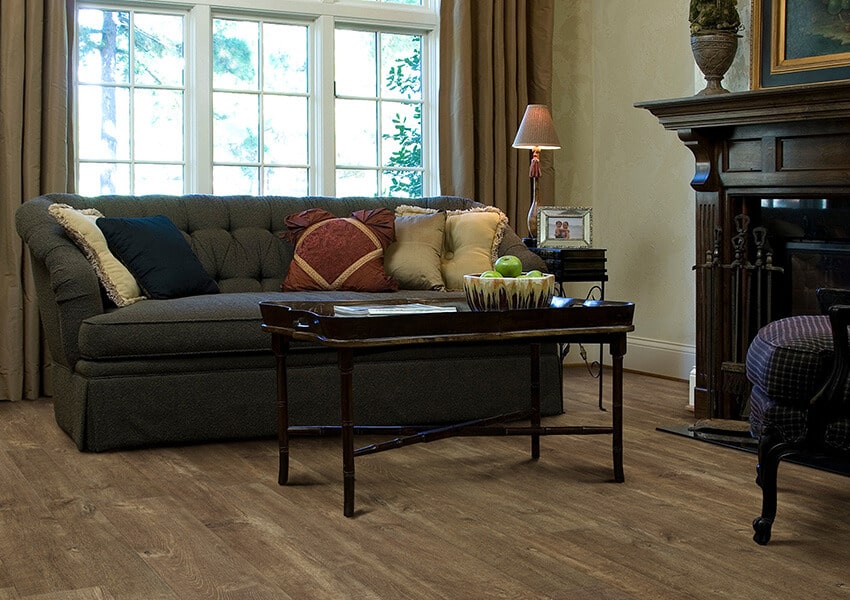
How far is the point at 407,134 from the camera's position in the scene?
19.5ft

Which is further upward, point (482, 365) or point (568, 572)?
point (482, 365)

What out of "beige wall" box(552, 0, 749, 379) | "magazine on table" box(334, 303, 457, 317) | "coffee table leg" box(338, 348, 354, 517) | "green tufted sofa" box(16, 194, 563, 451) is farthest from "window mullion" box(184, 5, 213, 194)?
"coffee table leg" box(338, 348, 354, 517)

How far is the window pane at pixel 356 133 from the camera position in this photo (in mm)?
5797

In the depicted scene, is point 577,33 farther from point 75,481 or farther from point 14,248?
point 75,481

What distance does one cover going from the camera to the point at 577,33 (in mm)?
6184

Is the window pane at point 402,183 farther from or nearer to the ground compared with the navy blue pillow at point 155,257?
farther from the ground

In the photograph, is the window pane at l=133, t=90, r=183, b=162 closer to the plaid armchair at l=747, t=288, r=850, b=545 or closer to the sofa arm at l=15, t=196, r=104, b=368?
the sofa arm at l=15, t=196, r=104, b=368

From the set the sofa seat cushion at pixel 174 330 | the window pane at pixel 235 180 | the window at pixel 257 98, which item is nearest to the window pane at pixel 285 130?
the window at pixel 257 98

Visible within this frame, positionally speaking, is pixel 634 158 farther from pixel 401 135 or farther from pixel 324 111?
pixel 324 111

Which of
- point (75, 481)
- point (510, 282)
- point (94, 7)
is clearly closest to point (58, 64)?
point (94, 7)

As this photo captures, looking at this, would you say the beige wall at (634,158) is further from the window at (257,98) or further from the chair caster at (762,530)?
the chair caster at (762,530)

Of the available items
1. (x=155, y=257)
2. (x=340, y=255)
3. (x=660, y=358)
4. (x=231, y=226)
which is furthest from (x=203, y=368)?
Answer: (x=660, y=358)

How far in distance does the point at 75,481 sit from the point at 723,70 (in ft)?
9.57

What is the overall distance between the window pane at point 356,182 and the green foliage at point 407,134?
112mm
